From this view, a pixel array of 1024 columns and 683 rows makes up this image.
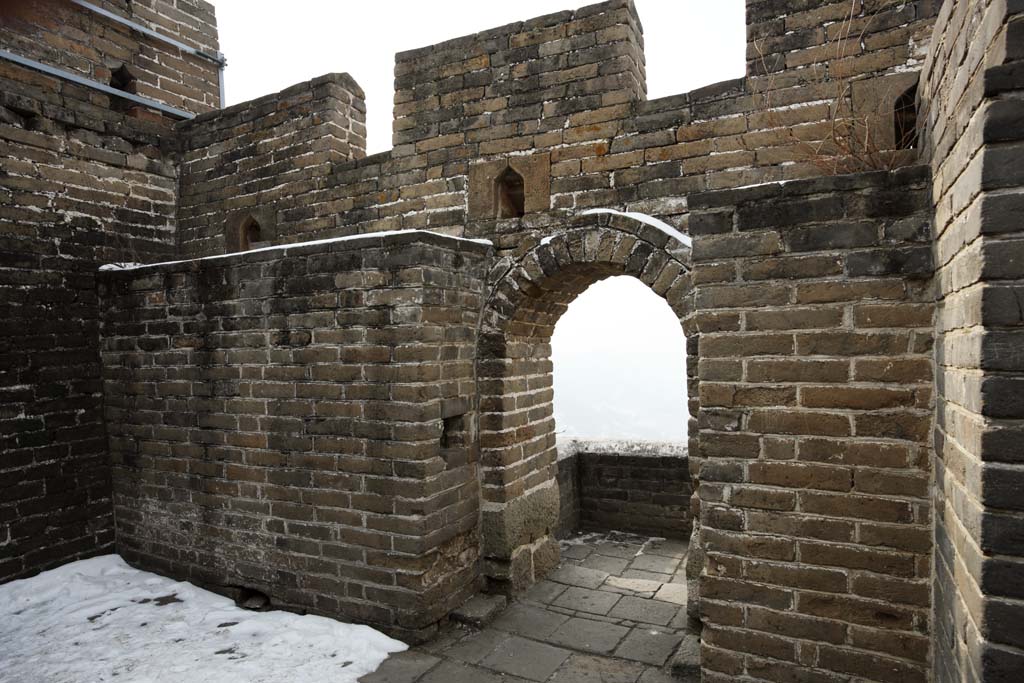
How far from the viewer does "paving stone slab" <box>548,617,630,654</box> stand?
384 centimetres

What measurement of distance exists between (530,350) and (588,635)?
1.91 metres

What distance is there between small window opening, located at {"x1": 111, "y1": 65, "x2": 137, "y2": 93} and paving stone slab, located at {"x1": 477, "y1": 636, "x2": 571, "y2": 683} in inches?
226

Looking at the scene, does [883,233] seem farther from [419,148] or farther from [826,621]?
[419,148]

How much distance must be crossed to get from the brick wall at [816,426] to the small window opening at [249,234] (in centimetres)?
→ 410

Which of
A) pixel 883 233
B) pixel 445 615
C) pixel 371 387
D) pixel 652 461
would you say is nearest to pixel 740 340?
pixel 883 233

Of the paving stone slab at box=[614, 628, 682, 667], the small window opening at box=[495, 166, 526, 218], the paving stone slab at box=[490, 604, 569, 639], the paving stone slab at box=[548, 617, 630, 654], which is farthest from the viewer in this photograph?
the small window opening at box=[495, 166, 526, 218]

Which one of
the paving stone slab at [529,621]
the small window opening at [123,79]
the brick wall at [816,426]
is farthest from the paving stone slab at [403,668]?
the small window opening at [123,79]

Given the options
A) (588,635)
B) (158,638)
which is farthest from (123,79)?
(588,635)

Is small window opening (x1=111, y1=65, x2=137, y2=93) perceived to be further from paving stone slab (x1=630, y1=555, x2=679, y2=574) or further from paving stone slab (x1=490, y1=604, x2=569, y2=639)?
paving stone slab (x1=630, y1=555, x2=679, y2=574)

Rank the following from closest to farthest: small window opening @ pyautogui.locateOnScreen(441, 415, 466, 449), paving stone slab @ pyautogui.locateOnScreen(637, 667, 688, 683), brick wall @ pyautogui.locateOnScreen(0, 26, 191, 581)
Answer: paving stone slab @ pyautogui.locateOnScreen(637, 667, 688, 683) < small window opening @ pyautogui.locateOnScreen(441, 415, 466, 449) < brick wall @ pyautogui.locateOnScreen(0, 26, 191, 581)

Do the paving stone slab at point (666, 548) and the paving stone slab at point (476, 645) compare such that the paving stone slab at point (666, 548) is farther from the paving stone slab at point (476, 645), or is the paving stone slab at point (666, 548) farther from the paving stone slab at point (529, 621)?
the paving stone slab at point (476, 645)

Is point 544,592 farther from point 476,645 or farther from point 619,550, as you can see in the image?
point 619,550

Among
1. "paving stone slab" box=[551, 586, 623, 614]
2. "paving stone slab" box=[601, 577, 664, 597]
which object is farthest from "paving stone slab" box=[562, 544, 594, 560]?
"paving stone slab" box=[551, 586, 623, 614]

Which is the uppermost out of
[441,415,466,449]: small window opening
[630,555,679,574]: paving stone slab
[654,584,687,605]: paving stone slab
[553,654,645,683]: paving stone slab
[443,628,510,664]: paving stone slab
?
[441,415,466,449]: small window opening
